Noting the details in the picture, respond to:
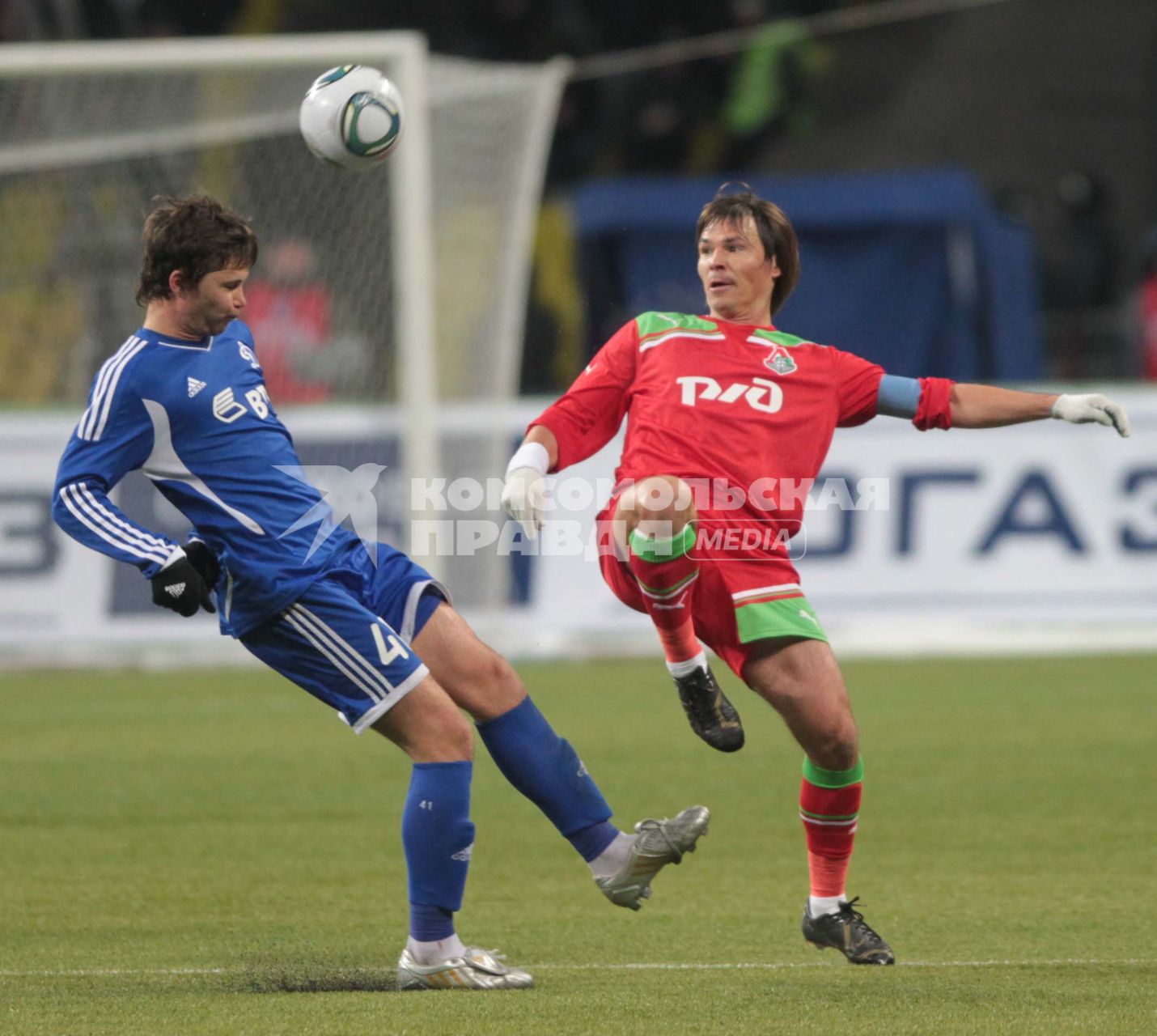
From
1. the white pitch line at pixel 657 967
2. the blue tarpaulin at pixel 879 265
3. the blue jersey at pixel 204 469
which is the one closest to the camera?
the blue jersey at pixel 204 469

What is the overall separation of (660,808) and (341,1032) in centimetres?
355

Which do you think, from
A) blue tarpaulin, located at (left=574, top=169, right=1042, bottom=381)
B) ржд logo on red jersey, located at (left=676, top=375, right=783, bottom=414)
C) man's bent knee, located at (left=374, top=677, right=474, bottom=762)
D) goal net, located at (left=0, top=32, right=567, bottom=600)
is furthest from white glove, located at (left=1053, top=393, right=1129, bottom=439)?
blue tarpaulin, located at (left=574, top=169, right=1042, bottom=381)

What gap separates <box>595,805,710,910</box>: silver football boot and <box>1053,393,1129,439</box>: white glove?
1.44 m

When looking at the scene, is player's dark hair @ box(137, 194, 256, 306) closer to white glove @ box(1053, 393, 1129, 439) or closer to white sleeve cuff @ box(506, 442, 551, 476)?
white sleeve cuff @ box(506, 442, 551, 476)

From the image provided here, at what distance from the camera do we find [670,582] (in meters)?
5.37

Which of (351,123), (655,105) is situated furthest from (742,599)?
(655,105)

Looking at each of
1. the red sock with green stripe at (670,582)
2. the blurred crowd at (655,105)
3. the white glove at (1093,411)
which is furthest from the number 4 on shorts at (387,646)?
the blurred crowd at (655,105)

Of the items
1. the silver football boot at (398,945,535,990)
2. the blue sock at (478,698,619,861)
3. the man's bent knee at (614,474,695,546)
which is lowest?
the silver football boot at (398,945,535,990)

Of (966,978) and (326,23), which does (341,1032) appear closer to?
(966,978)

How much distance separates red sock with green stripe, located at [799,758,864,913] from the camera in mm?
5344

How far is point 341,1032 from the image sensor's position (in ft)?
14.1

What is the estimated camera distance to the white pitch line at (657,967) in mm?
5082

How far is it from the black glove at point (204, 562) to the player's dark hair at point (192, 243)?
2.12ft

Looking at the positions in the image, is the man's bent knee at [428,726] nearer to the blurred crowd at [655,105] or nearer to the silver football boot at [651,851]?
the silver football boot at [651,851]
